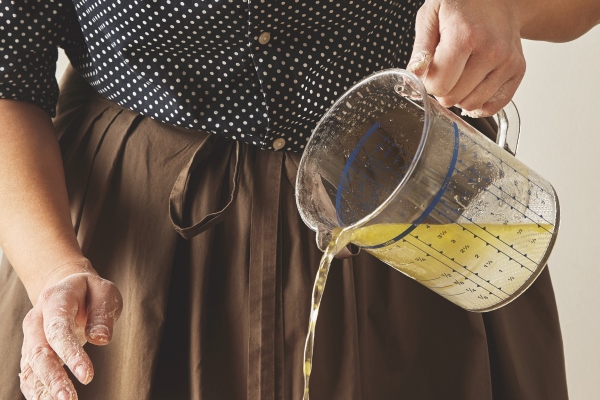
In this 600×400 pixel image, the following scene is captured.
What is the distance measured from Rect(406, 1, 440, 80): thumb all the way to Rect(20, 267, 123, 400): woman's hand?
0.29 meters

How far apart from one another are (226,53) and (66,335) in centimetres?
29

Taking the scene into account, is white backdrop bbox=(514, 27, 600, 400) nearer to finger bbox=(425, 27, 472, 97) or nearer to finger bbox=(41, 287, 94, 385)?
finger bbox=(425, 27, 472, 97)

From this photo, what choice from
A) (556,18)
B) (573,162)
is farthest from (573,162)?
(556,18)

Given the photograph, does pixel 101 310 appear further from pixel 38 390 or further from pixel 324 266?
pixel 324 266

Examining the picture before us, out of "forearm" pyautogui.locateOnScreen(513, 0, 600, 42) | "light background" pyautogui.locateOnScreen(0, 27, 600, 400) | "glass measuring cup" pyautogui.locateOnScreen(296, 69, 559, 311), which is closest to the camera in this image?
"glass measuring cup" pyautogui.locateOnScreen(296, 69, 559, 311)

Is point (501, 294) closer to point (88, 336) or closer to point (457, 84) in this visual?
point (457, 84)

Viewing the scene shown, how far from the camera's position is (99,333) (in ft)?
1.94

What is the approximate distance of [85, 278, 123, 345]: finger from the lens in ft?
1.94

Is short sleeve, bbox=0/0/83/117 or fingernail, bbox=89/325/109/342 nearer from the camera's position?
fingernail, bbox=89/325/109/342

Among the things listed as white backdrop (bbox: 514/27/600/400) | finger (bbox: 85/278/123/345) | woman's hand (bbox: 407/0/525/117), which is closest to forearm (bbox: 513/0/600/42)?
woman's hand (bbox: 407/0/525/117)

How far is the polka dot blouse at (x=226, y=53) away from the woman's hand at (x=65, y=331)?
0.19 meters

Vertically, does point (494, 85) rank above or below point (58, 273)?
above

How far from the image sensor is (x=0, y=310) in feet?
2.60

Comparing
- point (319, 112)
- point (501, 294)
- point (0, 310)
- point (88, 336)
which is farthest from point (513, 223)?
point (0, 310)
